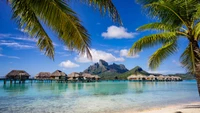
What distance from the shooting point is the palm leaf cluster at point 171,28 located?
202 inches

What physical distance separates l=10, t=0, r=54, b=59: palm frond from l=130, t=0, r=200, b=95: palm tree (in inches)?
112

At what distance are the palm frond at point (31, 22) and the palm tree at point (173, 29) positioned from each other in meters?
2.84

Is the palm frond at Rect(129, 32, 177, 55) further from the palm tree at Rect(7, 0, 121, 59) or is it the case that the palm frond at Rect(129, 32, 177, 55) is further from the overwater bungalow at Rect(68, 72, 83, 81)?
the overwater bungalow at Rect(68, 72, 83, 81)

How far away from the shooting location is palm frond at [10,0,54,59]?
356cm

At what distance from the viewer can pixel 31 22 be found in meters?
4.23

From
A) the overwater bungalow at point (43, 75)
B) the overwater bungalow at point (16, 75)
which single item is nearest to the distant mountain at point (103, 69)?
the overwater bungalow at point (43, 75)

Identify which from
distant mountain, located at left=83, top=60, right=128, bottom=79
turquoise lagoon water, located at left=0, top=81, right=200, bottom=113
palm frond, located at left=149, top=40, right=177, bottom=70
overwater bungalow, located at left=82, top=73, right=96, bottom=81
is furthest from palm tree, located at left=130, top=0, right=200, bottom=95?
distant mountain, located at left=83, top=60, right=128, bottom=79

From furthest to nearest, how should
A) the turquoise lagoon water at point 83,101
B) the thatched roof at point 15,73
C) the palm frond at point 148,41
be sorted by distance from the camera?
the thatched roof at point 15,73
the turquoise lagoon water at point 83,101
the palm frond at point 148,41

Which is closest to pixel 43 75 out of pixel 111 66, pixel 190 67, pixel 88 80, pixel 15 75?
pixel 15 75

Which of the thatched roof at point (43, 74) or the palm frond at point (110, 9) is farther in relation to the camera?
the thatched roof at point (43, 74)

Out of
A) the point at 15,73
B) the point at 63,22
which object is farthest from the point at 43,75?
the point at 63,22

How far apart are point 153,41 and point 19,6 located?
4144 mm

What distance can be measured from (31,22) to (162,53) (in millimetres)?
4258

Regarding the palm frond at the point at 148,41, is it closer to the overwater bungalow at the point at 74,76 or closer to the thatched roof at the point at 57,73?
the thatched roof at the point at 57,73
